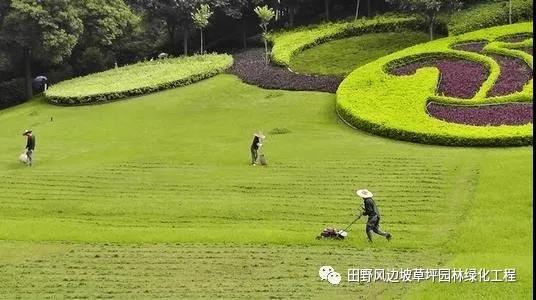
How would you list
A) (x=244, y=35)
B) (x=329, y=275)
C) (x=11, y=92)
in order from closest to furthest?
1. (x=329, y=275)
2. (x=11, y=92)
3. (x=244, y=35)

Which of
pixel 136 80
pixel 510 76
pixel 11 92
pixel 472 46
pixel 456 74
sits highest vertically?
pixel 472 46

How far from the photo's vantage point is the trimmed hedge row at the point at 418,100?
3169cm

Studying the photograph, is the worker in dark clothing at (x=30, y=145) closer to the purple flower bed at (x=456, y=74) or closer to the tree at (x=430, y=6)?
the purple flower bed at (x=456, y=74)

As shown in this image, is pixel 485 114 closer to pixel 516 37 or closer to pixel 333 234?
pixel 516 37

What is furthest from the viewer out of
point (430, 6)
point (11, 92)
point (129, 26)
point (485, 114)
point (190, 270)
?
point (129, 26)

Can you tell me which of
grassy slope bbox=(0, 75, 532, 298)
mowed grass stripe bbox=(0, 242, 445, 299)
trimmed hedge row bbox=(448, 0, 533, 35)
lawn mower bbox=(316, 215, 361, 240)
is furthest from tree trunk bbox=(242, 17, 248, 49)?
mowed grass stripe bbox=(0, 242, 445, 299)

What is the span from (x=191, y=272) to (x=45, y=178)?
1325 cm

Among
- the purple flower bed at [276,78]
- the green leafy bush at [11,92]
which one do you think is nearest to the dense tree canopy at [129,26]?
the green leafy bush at [11,92]

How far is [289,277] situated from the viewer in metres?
19.0

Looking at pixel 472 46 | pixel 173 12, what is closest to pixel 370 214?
pixel 472 46

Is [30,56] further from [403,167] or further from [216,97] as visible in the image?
[403,167]

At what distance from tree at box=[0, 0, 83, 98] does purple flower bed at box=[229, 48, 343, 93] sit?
41.0 ft

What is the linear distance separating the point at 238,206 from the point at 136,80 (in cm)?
2804

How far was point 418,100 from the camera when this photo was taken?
36906 millimetres
